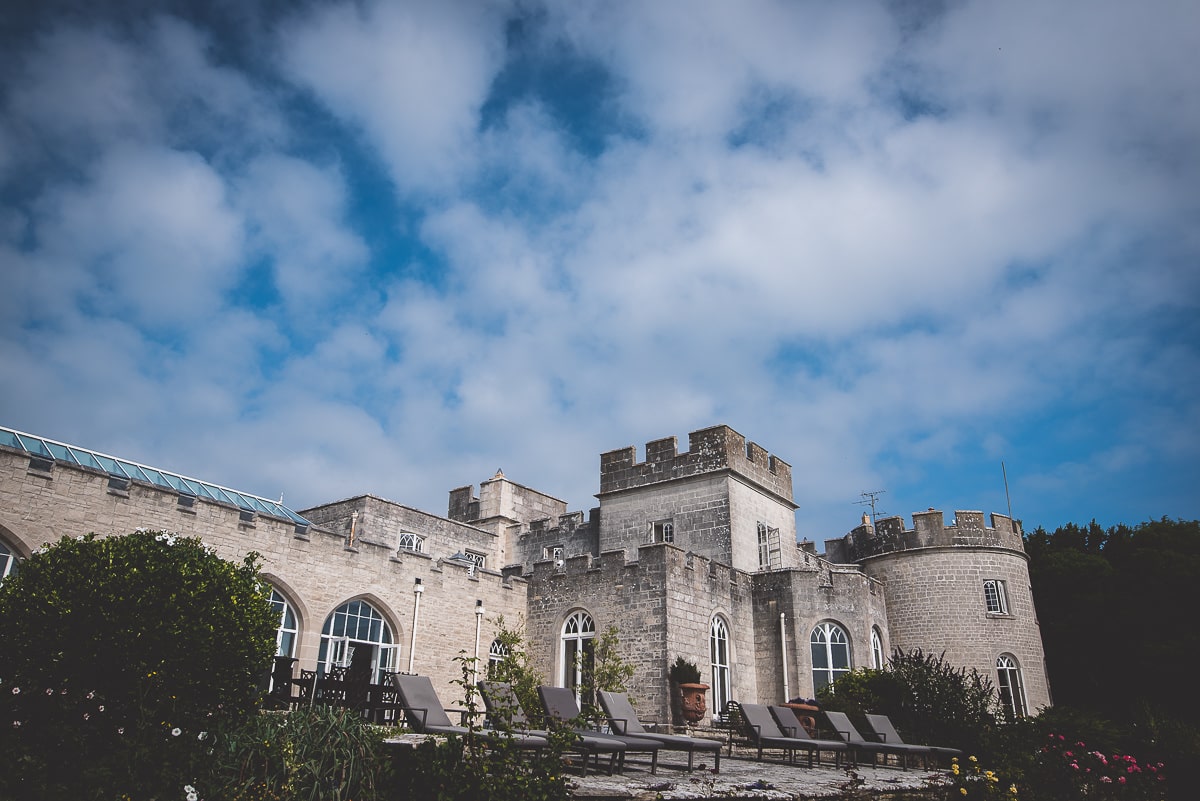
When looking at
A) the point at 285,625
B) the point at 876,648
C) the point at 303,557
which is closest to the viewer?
the point at 285,625

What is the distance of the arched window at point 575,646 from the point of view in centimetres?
1919

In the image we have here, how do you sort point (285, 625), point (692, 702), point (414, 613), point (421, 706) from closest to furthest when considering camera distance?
point (421, 706) < point (285, 625) < point (692, 702) < point (414, 613)

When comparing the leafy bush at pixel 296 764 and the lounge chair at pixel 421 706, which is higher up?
the lounge chair at pixel 421 706

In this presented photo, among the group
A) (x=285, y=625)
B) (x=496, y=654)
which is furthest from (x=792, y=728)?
(x=285, y=625)

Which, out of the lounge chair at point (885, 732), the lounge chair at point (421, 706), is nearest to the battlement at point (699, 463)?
the lounge chair at point (885, 732)

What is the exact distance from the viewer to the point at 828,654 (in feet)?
65.9

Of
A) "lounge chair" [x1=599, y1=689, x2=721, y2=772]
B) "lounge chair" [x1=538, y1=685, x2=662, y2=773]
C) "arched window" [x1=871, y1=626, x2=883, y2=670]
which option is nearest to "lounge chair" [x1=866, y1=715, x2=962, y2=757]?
"lounge chair" [x1=599, y1=689, x2=721, y2=772]

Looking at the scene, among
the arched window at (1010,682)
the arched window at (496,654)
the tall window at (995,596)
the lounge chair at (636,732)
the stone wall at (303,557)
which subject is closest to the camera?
the lounge chair at (636,732)

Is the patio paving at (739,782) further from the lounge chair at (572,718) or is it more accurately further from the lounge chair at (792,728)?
the lounge chair at (792,728)

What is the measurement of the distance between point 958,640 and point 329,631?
16.3m

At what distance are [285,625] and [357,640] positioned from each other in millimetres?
1632

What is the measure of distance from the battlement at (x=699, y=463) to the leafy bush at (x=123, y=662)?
13.4m

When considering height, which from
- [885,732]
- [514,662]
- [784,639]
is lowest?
[885,732]

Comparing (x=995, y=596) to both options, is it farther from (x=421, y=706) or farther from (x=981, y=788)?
(x=421, y=706)
